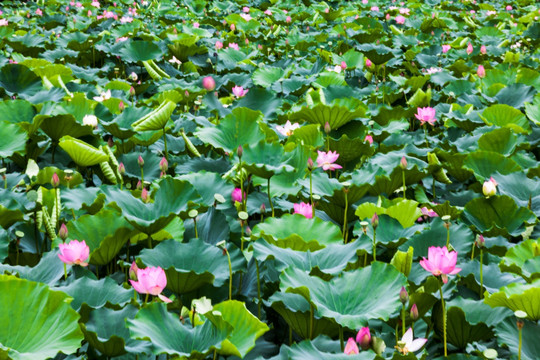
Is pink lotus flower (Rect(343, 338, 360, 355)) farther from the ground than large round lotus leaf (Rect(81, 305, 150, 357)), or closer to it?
farther from the ground

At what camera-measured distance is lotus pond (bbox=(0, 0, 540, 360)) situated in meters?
1.20

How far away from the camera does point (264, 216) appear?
1.93 metres

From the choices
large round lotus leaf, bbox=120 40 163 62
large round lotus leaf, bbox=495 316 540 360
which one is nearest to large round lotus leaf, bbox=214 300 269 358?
large round lotus leaf, bbox=495 316 540 360

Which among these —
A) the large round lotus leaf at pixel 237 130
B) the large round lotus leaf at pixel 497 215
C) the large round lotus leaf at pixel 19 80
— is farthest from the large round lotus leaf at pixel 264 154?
the large round lotus leaf at pixel 19 80

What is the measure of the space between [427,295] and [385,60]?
2.46 m

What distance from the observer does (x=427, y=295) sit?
1.28 metres

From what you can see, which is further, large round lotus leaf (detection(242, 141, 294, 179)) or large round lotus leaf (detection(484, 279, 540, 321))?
large round lotus leaf (detection(242, 141, 294, 179))

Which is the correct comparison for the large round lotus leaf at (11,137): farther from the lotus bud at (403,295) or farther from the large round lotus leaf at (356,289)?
the lotus bud at (403,295)

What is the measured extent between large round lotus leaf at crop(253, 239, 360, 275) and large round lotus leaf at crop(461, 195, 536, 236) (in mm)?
538

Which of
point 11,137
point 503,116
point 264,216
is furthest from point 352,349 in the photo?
point 503,116

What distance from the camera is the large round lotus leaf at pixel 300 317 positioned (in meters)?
1.25

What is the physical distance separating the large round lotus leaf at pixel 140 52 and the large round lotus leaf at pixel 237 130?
162cm

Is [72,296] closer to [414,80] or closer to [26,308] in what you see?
Result: [26,308]

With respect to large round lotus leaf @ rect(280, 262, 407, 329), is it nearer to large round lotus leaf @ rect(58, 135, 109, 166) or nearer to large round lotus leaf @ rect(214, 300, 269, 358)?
large round lotus leaf @ rect(214, 300, 269, 358)
